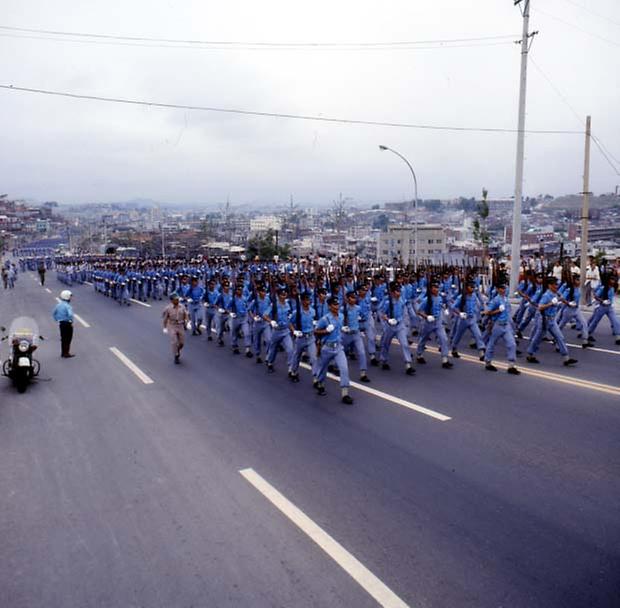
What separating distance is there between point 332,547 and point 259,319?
799cm

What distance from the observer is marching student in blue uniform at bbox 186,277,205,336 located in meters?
16.2

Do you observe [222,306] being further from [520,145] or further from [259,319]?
[520,145]

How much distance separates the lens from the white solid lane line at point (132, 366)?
10.8 metres

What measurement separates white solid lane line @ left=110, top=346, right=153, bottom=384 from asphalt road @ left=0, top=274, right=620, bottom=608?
0.41m

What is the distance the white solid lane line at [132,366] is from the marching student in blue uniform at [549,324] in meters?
7.86

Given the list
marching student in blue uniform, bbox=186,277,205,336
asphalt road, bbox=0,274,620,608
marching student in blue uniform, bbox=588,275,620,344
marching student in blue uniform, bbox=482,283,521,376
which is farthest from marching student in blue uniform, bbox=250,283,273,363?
marching student in blue uniform, bbox=588,275,620,344

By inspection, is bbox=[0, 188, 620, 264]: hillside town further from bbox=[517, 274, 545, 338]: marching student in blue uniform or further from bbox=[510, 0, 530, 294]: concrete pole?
bbox=[517, 274, 545, 338]: marching student in blue uniform

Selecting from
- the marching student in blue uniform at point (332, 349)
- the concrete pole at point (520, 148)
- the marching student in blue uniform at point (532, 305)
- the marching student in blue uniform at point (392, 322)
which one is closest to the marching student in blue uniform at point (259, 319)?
the marching student in blue uniform at point (392, 322)

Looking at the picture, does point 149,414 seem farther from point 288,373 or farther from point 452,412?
point 452,412

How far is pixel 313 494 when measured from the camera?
18.6ft

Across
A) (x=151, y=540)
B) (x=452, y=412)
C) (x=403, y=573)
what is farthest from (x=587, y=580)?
(x=452, y=412)

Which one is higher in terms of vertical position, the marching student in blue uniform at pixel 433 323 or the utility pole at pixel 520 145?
the utility pole at pixel 520 145

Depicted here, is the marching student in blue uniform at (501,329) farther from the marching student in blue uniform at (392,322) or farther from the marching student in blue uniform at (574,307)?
the marching student in blue uniform at (574,307)

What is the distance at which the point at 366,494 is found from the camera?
223 inches
